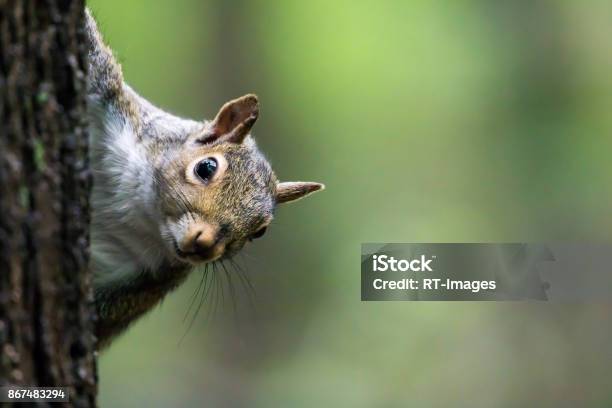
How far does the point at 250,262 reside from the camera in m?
4.83

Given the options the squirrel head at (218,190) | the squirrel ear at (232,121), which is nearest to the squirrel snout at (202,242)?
the squirrel head at (218,190)

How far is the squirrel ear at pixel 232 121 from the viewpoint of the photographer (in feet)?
7.22

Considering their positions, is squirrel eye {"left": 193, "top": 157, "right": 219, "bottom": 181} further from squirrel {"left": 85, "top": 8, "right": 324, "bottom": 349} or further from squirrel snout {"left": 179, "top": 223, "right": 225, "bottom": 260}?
squirrel snout {"left": 179, "top": 223, "right": 225, "bottom": 260}

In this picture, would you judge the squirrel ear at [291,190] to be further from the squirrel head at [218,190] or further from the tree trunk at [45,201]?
the tree trunk at [45,201]

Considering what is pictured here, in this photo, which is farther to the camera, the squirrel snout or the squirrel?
the squirrel

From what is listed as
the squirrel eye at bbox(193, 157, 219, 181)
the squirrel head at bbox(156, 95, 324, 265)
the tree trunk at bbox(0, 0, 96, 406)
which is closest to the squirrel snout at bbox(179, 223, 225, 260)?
the squirrel head at bbox(156, 95, 324, 265)

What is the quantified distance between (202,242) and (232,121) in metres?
0.47

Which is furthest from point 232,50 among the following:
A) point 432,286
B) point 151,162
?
point 151,162

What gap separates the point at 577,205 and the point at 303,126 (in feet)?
5.37

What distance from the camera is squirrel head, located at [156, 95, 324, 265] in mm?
1937

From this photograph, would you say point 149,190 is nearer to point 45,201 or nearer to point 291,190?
point 291,190

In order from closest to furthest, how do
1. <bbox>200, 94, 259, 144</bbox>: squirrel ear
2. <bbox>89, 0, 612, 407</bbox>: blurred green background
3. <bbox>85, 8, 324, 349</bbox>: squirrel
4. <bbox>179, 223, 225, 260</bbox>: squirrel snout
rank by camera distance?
<bbox>179, 223, 225, 260</bbox>: squirrel snout → <bbox>85, 8, 324, 349</bbox>: squirrel → <bbox>200, 94, 259, 144</bbox>: squirrel ear → <bbox>89, 0, 612, 407</bbox>: blurred green background

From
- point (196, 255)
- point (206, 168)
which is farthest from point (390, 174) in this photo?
point (196, 255)

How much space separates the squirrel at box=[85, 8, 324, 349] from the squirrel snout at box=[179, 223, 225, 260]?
4 centimetres
